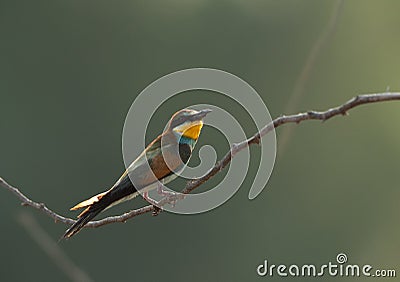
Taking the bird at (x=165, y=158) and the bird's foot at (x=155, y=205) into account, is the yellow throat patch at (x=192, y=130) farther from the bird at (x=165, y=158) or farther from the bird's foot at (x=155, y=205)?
the bird's foot at (x=155, y=205)

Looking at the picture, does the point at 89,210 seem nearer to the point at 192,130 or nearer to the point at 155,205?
the point at 155,205

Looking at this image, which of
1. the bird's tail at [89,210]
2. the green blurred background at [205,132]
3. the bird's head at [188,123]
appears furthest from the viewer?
the green blurred background at [205,132]

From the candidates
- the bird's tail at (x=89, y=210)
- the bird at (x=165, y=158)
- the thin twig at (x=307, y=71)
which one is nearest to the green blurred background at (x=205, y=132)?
the bird at (x=165, y=158)

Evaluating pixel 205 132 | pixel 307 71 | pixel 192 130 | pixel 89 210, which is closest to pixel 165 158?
pixel 192 130

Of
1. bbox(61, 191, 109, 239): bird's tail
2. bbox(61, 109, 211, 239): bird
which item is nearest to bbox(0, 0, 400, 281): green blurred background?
bbox(61, 109, 211, 239): bird

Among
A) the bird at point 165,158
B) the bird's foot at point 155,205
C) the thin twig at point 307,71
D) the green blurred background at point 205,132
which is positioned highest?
the green blurred background at point 205,132

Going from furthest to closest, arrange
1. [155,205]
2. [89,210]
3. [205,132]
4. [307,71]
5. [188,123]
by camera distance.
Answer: [205,132] → [188,123] → [89,210] → [155,205] → [307,71]
